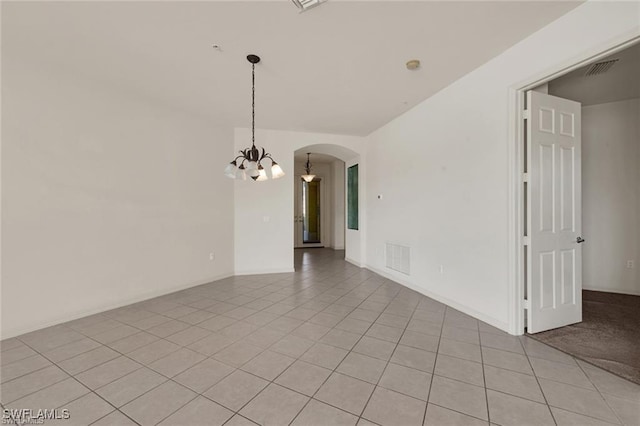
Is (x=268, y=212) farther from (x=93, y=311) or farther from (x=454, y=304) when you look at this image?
(x=454, y=304)

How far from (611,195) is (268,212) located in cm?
594

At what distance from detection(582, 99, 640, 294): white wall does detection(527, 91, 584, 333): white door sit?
2155 mm

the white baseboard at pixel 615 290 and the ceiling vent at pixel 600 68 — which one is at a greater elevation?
the ceiling vent at pixel 600 68

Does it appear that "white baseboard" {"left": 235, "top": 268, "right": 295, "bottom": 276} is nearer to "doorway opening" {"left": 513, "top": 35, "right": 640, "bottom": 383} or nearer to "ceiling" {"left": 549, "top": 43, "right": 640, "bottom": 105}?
"doorway opening" {"left": 513, "top": 35, "right": 640, "bottom": 383}

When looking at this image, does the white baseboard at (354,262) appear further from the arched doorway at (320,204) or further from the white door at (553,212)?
the white door at (553,212)

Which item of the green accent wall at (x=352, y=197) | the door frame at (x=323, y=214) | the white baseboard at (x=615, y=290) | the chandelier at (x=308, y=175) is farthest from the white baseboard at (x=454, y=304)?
the door frame at (x=323, y=214)

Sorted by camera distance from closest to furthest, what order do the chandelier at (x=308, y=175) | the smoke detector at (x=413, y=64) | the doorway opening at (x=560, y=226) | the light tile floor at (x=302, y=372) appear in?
the light tile floor at (x=302, y=372) → the doorway opening at (x=560, y=226) → the smoke detector at (x=413, y=64) → the chandelier at (x=308, y=175)

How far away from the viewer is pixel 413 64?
2969 mm

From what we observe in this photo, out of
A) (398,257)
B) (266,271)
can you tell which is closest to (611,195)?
(398,257)

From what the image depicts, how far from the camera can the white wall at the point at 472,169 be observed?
2260 mm

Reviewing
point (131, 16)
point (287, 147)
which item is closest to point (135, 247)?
point (131, 16)

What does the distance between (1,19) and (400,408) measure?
14.6 feet

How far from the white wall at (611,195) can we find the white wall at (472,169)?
2.82m

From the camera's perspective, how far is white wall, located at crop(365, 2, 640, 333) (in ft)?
7.41
